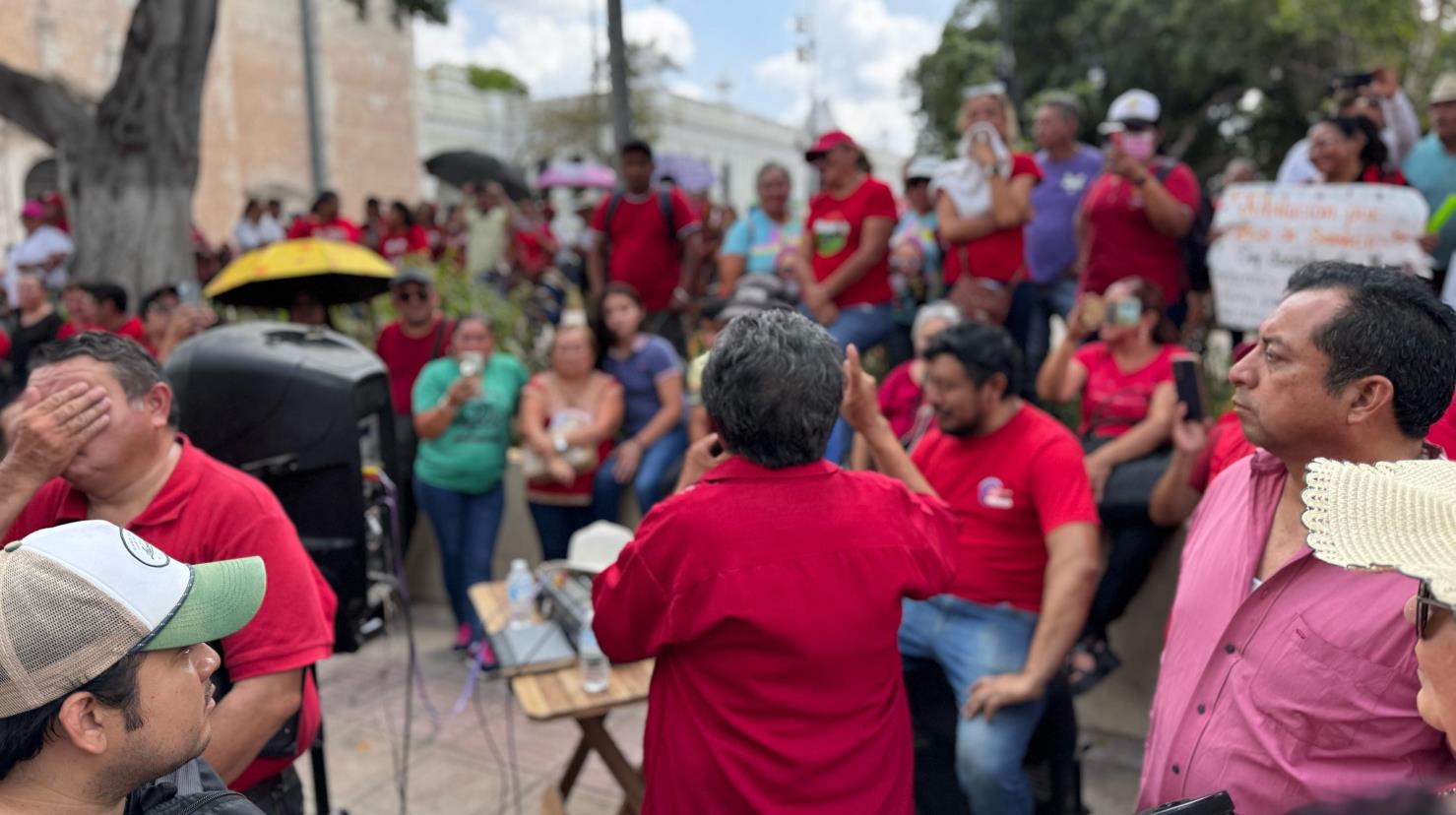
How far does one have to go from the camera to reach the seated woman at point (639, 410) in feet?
16.5

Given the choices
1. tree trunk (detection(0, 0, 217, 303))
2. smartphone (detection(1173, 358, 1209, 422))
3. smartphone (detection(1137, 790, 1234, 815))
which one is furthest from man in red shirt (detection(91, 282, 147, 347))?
smartphone (detection(1137, 790, 1234, 815))

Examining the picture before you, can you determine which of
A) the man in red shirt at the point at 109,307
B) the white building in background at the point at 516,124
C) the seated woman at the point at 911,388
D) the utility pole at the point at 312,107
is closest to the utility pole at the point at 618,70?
the seated woman at the point at 911,388

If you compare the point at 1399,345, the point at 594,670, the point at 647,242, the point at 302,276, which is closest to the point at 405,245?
the point at 647,242

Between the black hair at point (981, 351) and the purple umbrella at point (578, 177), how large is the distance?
9997 mm

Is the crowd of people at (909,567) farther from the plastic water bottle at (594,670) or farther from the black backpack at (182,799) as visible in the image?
the plastic water bottle at (594,670)

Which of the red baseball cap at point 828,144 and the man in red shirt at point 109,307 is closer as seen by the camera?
the red baseball cap at point 828,144

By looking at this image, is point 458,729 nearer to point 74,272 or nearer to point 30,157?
point 74,272

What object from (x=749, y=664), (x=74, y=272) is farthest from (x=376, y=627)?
(x=74, y=272)

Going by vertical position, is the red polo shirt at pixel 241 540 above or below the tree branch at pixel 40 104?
below

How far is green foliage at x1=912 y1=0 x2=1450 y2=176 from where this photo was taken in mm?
17719

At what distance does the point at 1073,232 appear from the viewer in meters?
5.42

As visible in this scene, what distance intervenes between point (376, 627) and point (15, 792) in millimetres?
1853

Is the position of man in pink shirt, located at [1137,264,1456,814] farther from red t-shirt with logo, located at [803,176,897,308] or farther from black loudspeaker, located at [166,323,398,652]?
red t-shirt with logo, located at [803,176,897,308]

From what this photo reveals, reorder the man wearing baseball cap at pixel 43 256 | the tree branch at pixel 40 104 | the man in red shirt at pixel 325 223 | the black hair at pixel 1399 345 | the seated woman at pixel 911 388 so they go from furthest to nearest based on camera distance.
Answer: the man wearing baseball cap at pixel 43 256
the man in red shirt at pixel 325 223
the tree branch at pixel 40 104
the seated woman at pixel 911 388
the black hair at pixel 1399 345
